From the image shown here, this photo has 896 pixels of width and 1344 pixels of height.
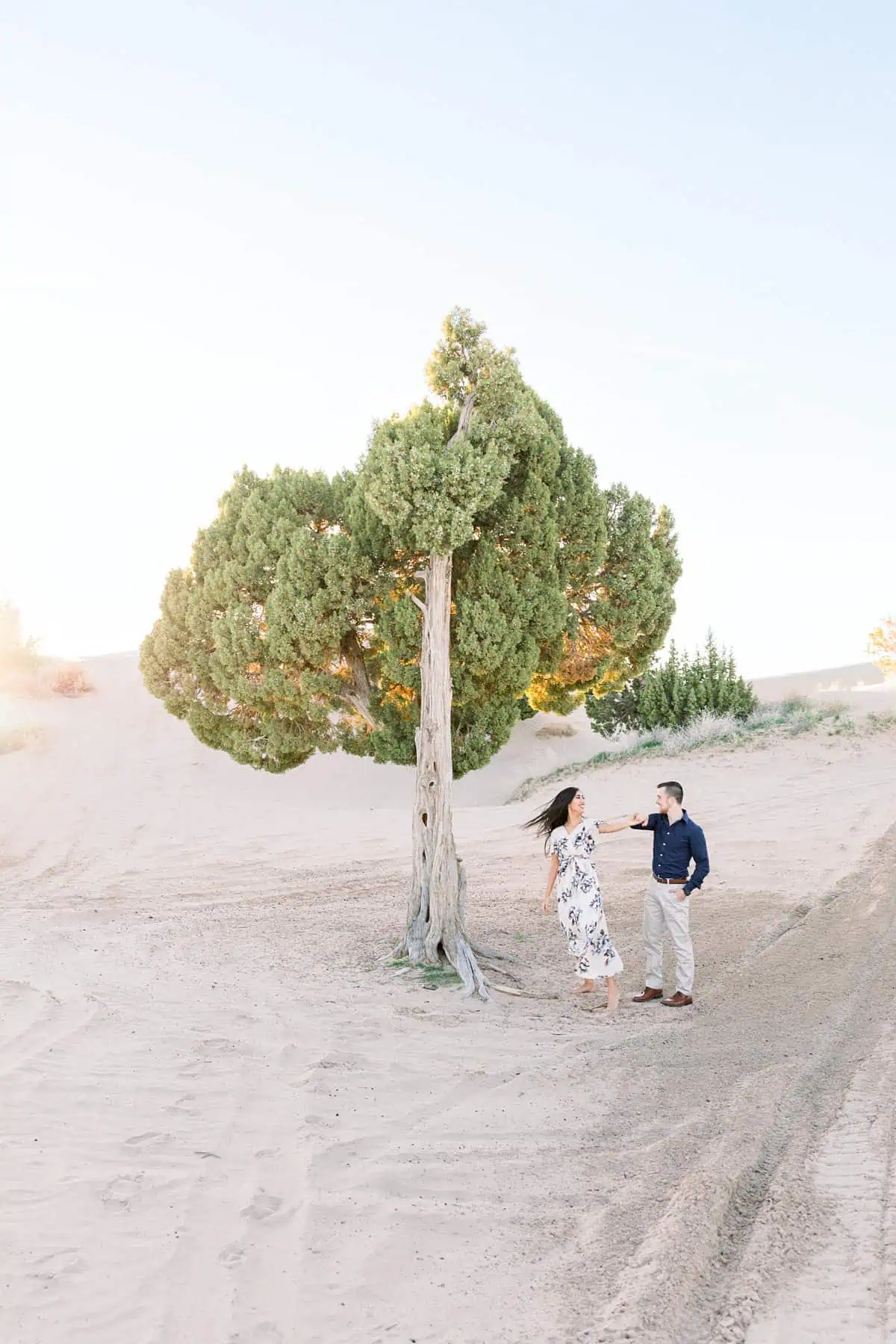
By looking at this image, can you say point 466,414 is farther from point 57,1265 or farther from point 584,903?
point 57,1265

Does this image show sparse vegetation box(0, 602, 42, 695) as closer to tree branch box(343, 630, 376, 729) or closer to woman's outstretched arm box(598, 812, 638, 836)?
tree branch box(343, 630, 376, 729)

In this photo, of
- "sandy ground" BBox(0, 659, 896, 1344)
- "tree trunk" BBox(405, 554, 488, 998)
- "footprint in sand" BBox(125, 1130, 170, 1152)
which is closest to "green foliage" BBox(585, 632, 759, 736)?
"sandy ground" BBox(0, 659, 896, 1344)

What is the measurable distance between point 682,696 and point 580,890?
1401cm

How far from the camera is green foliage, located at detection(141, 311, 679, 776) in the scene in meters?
9.89

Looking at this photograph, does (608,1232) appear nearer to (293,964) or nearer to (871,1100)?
(871,1100)

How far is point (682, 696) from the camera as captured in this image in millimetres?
21688

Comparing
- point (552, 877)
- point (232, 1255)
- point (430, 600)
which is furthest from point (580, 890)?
point (232, 1255)

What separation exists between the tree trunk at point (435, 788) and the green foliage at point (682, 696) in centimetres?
1224

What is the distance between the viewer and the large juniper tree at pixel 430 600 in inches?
379

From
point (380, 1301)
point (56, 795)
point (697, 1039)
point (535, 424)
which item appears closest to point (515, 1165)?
point (380, 1301)

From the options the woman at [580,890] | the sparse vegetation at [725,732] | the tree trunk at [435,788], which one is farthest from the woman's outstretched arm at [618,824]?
the sparse vegetation at [725,732]

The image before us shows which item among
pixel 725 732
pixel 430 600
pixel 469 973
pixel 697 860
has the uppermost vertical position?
pixel 430 600

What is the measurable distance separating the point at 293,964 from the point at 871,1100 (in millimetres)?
5275

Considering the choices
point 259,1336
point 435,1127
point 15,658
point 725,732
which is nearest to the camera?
point 259,1336
